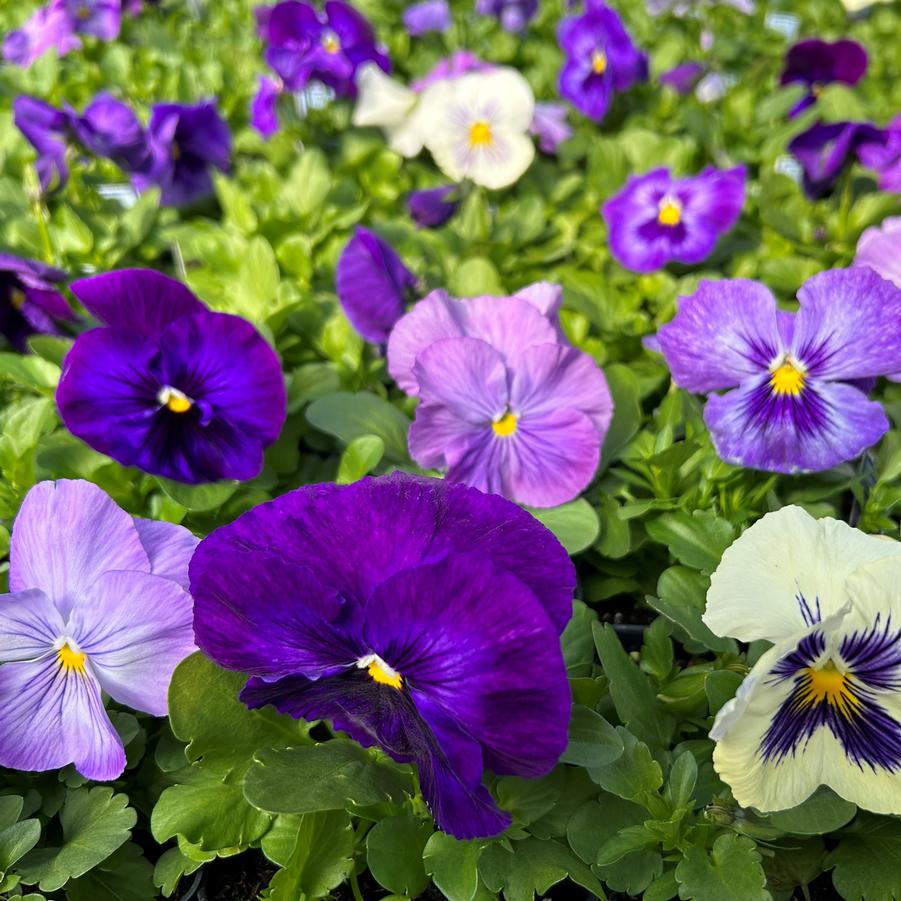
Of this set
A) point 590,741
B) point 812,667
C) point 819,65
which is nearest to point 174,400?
point 590,741

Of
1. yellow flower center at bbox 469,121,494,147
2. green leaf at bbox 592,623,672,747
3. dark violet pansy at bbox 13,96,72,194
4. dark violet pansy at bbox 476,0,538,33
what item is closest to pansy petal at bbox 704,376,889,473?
green leaf at bbox 592,623,672,747

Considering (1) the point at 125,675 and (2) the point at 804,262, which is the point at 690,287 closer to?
(2) the point at 804,262

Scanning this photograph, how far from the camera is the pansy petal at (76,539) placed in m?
0.74

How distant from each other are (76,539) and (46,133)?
1.13 meters

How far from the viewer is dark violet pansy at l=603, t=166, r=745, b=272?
1359 mm

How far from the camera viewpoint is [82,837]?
76 cm

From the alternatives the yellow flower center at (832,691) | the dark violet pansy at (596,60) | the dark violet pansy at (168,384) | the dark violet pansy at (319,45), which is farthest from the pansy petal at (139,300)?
the dark violet pansy at (596,60)

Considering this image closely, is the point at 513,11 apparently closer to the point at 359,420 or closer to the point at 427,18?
the point at 427,18

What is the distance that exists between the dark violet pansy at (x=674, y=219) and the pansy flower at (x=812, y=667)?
77cm

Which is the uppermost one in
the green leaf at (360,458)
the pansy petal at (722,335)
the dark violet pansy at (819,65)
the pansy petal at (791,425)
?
the pansy petal at (722,335)

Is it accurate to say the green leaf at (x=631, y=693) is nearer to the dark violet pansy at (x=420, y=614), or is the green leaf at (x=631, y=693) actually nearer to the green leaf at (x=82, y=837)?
the dark violet pansy at (x=420, y=614)

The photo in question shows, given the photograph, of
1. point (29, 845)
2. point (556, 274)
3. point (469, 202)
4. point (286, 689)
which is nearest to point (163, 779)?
point (29, 845)

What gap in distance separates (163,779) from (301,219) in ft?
3.05

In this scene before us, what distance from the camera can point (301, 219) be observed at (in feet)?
4.89
